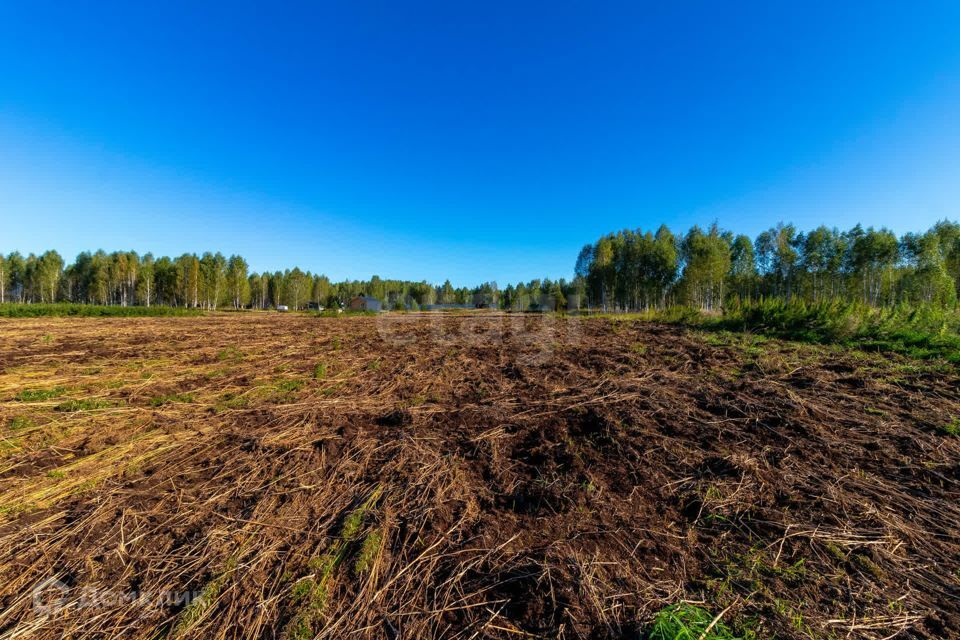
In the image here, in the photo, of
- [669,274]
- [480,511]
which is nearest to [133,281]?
[480,511]

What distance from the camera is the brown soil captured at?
5.46 ft

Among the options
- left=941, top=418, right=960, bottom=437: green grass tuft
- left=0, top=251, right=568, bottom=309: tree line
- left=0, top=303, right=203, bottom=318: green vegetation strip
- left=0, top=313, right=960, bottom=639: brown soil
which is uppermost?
left=0, top=251, right=568, bottom=309: tree line

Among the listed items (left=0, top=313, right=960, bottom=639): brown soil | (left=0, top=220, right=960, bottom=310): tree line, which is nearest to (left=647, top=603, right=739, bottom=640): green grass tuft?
(left=0, top=313, right=960, bottom=639): brown soil

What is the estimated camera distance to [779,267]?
124 ft

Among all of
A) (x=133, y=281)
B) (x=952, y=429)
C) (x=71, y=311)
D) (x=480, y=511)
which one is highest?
(x=133, y=281)

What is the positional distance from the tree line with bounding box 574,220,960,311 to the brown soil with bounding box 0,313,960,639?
35005 millimetres

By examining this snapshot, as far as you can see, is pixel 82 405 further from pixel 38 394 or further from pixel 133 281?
pixel 133 281

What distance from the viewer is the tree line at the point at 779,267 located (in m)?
30.9

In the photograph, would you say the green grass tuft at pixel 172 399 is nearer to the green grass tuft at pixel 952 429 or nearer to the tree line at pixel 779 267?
the green grass tuft at pixel 952 429

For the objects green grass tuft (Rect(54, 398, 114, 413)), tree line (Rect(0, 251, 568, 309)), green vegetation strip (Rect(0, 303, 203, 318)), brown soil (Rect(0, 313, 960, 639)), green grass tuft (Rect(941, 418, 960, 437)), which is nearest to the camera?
brown soil (Rect(0, 313, 960, 639))

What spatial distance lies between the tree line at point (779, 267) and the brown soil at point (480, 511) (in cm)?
3500

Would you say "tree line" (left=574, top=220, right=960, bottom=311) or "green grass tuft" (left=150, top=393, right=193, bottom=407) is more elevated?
"tree line" (left=574, top=220, right=960, bottom=311)

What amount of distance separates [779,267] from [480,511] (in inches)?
1972

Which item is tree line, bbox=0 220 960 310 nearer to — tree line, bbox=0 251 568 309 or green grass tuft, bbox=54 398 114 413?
tree line, bbox=0 251 568 309
